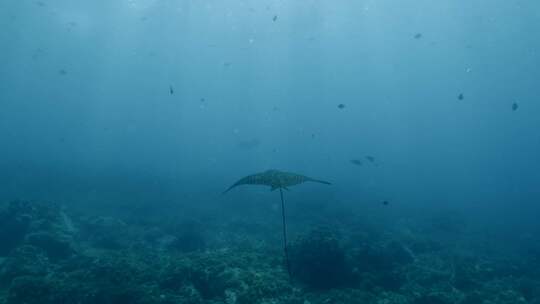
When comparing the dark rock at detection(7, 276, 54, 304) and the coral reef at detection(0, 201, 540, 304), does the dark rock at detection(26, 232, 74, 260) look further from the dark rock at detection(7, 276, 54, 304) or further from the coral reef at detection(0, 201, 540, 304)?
the dark rock at detection(7, 276, 54, 304)

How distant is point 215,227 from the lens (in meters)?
23.4

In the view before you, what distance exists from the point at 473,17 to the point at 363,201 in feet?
173

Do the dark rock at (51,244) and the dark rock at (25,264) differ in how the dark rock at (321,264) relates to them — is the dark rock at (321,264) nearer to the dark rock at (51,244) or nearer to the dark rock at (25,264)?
the dark rock at (25,264)

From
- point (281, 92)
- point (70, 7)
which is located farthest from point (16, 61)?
point (281, 92)

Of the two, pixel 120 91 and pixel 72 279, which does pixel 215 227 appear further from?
pixel 120 91

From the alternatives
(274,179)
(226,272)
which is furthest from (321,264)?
(274,179)

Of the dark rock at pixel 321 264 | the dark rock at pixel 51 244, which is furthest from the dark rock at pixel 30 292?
the dark rock at pixel 321 264

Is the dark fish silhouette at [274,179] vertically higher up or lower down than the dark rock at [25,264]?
higher up

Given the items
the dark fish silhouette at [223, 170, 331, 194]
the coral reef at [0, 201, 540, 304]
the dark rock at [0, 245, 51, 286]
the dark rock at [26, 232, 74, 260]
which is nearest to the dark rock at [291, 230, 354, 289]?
the coral reef at [0, 201, 540, 304]

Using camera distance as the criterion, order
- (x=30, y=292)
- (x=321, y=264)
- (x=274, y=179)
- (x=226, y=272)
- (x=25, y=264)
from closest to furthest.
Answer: (x=30, y=292) < (x=274, y=179) < (x=226, y=272) < (x=321, y=264) < (x=25, y=264)

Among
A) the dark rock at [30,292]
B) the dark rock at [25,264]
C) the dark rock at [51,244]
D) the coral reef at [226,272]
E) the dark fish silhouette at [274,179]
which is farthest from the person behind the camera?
the dark rock at [51,244]

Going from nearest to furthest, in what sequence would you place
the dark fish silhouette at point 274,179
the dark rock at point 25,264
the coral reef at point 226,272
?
1. the dark fish silhouette at point 274,179
2. the coral reef at point 226,272
3. the dark rock at point 25,264

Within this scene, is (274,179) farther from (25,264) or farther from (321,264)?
(25,264)

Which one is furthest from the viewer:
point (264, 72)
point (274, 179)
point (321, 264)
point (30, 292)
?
point (264, 72)
